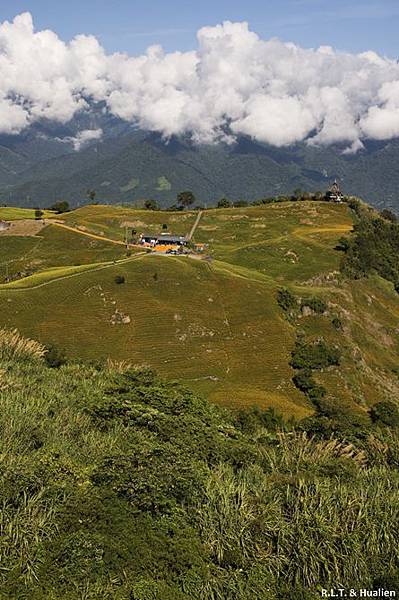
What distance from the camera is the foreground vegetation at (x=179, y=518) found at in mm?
23797

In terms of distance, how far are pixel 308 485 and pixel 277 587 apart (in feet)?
22.8

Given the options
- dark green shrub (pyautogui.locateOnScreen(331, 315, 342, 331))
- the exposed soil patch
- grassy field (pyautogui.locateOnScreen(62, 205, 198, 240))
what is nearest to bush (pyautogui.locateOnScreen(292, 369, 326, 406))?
dark green shrub (pyautogui.locateOnScreen(331, 315, 342, 331))

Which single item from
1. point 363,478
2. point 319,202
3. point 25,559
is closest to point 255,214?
point 319,202

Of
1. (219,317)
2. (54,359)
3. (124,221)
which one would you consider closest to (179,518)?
(54,359)

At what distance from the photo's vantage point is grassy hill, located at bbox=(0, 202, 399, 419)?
78.2m

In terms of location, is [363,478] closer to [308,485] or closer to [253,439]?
[308,485]

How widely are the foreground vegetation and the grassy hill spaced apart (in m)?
35.0

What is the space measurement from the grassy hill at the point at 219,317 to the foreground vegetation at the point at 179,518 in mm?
34988

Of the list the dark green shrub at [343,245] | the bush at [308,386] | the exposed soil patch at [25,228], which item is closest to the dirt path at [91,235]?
the exposed soil patch at [25,228]

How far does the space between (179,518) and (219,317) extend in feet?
214

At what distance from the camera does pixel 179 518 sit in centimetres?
2717

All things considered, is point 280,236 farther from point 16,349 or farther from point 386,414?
point 16,349

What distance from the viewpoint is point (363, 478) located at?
33.0 m

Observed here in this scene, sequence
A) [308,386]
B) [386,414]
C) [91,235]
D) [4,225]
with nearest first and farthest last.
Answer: [386,414], [308,386], [91,235], [4,225]
